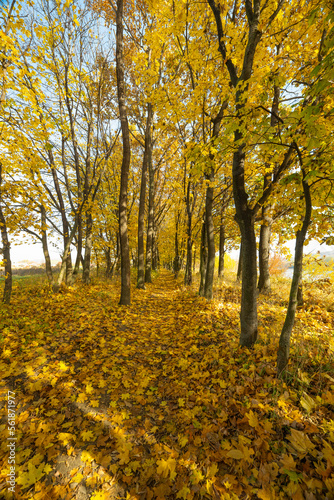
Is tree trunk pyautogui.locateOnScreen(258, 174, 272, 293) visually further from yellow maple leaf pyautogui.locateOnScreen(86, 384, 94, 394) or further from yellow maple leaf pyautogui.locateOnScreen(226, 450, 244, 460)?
yellow maple leaf pyautogui.locateOnScreen(86, 384, 94, 394)

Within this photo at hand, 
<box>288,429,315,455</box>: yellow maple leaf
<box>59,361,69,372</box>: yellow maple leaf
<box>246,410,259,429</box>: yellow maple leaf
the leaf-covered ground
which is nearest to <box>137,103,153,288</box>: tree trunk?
the leaf-covered ground

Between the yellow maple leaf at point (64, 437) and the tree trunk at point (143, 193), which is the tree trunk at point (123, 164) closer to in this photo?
the tree trunk at point (143, 193)

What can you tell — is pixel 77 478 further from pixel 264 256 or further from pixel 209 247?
pixel 264 256

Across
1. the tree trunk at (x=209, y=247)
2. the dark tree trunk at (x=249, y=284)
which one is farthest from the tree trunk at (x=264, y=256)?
the dark tree trunk at (x=249, y=284)

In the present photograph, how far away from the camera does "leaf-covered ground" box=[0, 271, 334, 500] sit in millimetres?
1944

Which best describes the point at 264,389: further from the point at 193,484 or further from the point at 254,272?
the point at 254,272

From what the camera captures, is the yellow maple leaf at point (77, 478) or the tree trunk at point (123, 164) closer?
the yellow maple leaf at point (77, 478)

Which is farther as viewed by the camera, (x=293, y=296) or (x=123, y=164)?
(x=123, y=164)

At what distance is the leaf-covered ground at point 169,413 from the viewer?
194 centimetres

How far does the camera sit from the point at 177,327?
5648mm

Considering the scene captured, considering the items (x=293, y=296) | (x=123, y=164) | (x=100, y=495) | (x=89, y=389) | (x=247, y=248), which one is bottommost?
(x=100, y=495)

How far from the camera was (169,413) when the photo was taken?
2920 millimetres

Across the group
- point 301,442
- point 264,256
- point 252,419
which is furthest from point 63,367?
point 264,256

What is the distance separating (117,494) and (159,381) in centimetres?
166
